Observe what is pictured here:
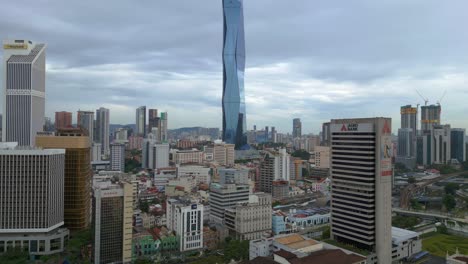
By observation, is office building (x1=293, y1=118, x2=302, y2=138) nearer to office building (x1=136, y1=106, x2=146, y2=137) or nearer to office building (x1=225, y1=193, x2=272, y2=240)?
office building (x1=136, y1=106, x2=146, y2=137)

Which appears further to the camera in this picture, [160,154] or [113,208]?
[160,154]

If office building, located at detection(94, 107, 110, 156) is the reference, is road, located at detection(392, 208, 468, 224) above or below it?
below

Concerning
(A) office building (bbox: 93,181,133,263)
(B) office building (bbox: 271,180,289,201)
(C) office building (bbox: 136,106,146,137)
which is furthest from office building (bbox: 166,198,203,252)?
(C) office building (bbox: 136,106,146,137)

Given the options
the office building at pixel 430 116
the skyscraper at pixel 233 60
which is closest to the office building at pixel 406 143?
the office building at pixel 430 116

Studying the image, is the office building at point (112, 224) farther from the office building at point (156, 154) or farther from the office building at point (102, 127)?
the office building at point (102, 127)

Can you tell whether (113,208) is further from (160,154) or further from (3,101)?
(160,154)

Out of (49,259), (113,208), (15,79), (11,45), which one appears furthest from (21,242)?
(11,45)
